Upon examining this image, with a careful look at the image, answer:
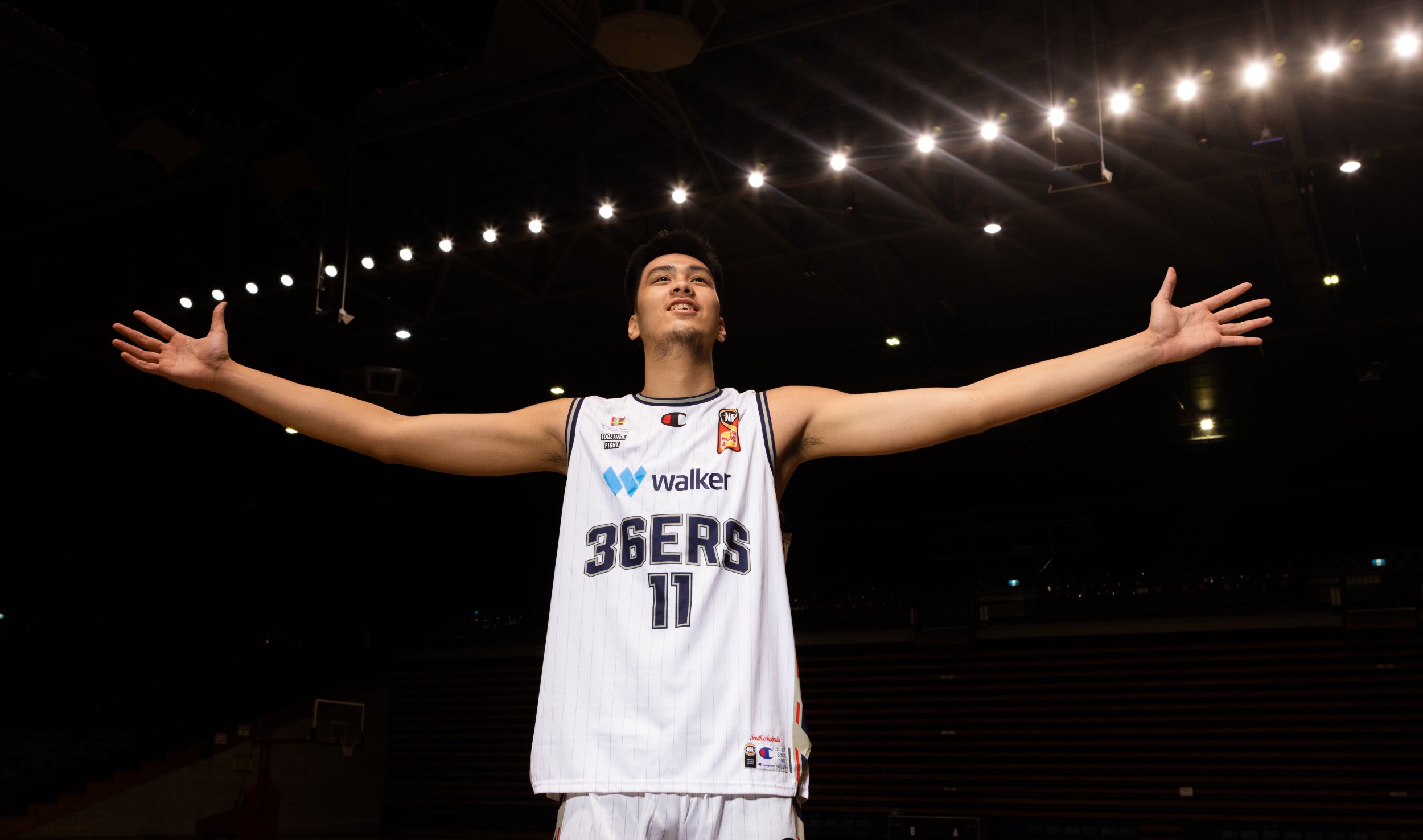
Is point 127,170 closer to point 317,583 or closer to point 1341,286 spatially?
point 317,583

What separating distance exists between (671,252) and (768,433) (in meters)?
0.54

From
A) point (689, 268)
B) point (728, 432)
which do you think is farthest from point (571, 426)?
point (689, 268)

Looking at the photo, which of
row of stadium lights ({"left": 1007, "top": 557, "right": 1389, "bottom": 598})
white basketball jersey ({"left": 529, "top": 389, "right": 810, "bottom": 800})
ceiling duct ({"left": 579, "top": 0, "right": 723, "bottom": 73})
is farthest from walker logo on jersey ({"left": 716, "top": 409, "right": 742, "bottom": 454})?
row of stadium lights ({"left": 1007, "top": 557, "right": 1389, "bottom": 598})

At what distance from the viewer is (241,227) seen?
11.8 metres

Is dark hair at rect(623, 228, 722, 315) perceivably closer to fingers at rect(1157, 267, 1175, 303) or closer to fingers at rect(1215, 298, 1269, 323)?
fingers at rect(1157, 267, 1175, 303)

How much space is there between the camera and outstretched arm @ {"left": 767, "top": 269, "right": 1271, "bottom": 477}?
2.04m

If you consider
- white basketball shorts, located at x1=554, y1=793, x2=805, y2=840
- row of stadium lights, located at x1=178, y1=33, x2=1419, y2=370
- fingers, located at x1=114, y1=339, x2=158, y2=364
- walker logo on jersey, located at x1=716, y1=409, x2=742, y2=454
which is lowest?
white basketball shorts, located at x1=554, y1=793, x2=805, y2=840

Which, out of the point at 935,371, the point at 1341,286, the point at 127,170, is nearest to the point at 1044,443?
the point at 935,371

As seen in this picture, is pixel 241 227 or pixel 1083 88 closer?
pixel 1083 88

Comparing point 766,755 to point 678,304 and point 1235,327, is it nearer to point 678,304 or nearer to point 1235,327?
point 678,304

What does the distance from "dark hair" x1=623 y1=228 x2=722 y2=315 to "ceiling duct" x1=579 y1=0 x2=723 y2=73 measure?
4437mm

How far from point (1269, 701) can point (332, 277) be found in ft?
43.0

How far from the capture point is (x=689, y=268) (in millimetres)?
2359

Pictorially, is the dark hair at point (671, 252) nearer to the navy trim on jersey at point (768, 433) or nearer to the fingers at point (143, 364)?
the navy trim on jersey at point (768, 433)
